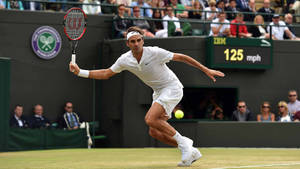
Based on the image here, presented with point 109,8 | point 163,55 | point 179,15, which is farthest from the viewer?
point 179,15

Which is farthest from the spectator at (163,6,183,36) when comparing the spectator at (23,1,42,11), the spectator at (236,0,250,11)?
the spectator at (23,1,42,11)

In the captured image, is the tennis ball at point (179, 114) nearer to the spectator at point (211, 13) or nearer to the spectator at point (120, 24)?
the spectator at point (120, 24)

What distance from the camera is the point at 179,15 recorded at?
18.2m

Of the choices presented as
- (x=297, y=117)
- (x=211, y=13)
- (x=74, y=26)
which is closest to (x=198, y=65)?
(x=74, y=26)

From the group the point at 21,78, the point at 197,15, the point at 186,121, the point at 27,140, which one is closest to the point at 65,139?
the point at 27,140

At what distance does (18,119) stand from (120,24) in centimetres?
384

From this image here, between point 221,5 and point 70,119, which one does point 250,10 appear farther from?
point 70,119

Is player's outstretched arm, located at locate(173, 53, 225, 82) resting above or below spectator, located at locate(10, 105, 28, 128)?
above

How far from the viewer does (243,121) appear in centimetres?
1559

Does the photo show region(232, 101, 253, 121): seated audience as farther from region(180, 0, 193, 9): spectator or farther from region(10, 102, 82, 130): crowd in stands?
region(180, 0, 193, 9): spectator

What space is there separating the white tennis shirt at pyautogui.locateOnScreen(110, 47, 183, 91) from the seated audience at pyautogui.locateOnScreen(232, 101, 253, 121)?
738 cm

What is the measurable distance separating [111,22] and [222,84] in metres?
3.63

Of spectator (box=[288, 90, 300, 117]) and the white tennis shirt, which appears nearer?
the white tennis shirt

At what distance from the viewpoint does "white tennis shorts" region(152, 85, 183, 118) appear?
866 cm
